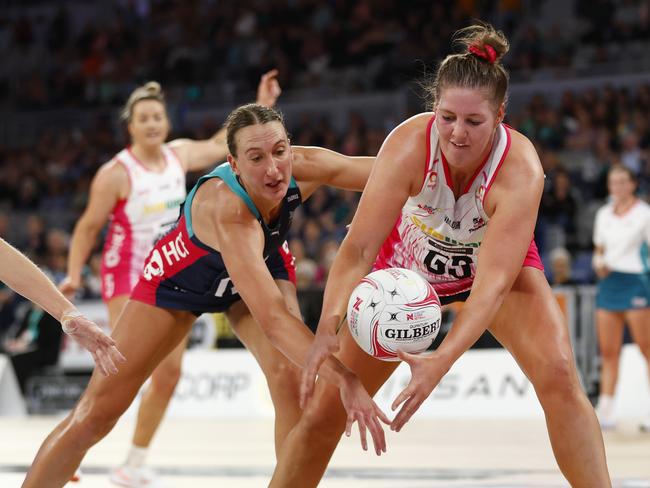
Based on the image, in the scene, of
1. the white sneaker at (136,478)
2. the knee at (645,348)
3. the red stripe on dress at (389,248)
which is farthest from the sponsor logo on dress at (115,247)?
the knee at (645,348)

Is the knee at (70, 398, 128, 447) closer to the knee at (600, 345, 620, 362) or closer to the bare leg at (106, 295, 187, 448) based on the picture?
the bare leg at (106, 295, 187, 448)

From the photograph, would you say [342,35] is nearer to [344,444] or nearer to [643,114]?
[643,114]

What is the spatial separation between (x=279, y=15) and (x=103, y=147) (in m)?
4.02

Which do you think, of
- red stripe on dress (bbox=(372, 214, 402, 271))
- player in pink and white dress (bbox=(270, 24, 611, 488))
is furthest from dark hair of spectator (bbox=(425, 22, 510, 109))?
red stripe on dress (bbox=(372, 214, 402, 271))

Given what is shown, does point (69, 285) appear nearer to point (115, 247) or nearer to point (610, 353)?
point (115, 247)

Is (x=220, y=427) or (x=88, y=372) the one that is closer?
(x=220, y=427)

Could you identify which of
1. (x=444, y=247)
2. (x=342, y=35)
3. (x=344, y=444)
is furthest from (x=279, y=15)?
(x=444, y=247)

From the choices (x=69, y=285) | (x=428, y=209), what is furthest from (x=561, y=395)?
(x=69, y=285)

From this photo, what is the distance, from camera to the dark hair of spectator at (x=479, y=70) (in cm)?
368

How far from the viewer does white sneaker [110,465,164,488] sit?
20.1 ft

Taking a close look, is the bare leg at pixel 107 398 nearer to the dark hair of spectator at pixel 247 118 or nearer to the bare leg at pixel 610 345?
the dark hair of spectator at pixel 247 118

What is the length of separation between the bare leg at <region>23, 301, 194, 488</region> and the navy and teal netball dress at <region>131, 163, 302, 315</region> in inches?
3.4

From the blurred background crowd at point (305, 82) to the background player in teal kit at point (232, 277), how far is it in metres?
6.70

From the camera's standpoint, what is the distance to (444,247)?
418 cm
